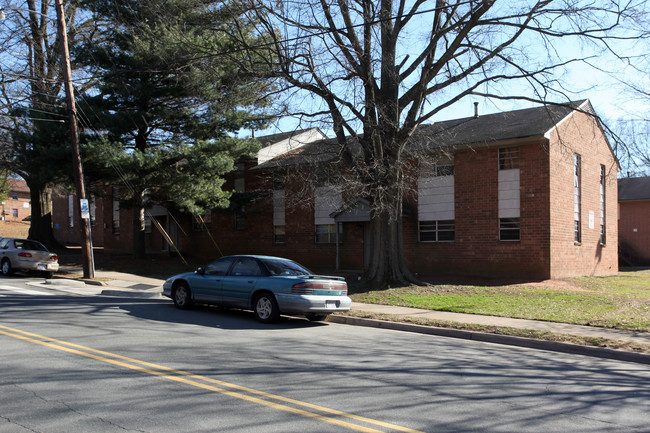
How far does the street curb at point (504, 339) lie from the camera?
344 inches

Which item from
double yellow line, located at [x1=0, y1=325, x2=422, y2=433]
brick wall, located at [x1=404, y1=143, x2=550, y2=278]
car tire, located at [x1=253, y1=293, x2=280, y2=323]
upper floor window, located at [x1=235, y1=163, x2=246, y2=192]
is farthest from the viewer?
upper floor window, located at [x1=235, y1=163, x2=246, y2=192]

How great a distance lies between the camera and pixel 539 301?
1460 cm

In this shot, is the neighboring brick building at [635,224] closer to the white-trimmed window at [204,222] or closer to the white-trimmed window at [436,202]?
the white-trimmed window at [436,202]

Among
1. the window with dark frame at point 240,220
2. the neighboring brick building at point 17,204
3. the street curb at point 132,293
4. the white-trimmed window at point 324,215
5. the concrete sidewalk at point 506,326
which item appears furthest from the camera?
the neighboring brick building at point 17,204

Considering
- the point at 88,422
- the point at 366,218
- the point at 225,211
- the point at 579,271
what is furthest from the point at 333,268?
the point at 88,422

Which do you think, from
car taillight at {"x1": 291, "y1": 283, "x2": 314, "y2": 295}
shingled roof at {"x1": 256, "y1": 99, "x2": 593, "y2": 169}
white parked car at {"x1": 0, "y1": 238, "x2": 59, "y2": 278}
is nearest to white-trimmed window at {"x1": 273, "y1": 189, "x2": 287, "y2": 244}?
shingled roof at {"x1": 256, "y1": 99, "x2": 593, "y2": 169}

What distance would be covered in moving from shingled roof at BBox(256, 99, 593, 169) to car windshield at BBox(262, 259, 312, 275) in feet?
22.4

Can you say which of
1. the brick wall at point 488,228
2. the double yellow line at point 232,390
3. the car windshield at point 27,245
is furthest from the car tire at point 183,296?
the brick wall at point 488,228

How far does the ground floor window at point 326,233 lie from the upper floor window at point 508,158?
26.6 ft

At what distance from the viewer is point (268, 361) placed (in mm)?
7422

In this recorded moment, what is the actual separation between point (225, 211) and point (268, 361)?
20109mm

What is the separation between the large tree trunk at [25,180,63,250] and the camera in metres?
28.8

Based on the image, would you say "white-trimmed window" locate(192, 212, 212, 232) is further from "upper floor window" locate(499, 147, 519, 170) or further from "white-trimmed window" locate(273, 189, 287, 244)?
"upper floor window" locate(499, 147, 519, 170)

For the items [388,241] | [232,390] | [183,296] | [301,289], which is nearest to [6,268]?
[183,296]
